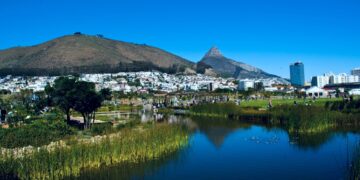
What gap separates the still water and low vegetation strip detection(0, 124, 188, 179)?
0.52 meters

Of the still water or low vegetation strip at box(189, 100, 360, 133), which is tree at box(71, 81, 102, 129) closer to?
the still water

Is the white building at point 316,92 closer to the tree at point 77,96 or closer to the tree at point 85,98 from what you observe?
the tree at point 85,98

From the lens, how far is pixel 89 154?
52.3ft

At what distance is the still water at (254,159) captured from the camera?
15.9 meters

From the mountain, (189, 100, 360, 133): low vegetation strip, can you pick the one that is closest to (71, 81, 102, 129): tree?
(189, 100, 360, 133): low vegetation strip

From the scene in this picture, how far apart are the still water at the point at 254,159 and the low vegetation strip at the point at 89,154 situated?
1.70ft

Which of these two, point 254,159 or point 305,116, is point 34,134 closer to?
point 254,159

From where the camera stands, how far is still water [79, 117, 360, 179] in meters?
15.9

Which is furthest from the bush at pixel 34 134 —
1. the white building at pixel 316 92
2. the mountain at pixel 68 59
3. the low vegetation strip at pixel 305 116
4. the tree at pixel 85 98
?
the mountain at pixel 68 59

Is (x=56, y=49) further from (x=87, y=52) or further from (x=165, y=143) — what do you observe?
(x=165, y=143)

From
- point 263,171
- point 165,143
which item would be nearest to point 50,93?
point 165,143

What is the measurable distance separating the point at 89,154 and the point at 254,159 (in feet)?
25.6

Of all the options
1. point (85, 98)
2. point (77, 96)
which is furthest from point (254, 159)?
point (77, 96)

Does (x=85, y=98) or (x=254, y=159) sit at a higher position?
(x=85, y=98)
